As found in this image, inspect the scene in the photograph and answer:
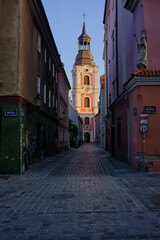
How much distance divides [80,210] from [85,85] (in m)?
72.8

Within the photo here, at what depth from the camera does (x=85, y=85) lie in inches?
3034

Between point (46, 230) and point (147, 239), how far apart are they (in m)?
1.69

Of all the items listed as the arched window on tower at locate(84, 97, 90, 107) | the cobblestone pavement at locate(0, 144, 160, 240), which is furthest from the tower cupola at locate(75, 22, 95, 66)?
the cobblestone pavement at locate(0, 144, 160, 240)

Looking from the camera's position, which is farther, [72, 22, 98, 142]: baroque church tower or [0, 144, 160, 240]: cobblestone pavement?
[72, 22, 98, 142]: baroque church tower

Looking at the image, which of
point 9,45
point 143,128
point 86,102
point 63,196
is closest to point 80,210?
point 63,196

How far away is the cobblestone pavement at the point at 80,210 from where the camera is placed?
4141mm

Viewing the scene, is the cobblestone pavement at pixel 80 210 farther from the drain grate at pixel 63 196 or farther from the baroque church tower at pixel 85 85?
the baroque church tower at pixel 85 85

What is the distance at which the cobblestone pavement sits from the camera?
13.6 ft

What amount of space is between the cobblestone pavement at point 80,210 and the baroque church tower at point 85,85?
6945 cm

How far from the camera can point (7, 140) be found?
10711mm

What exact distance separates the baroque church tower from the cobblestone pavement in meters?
69.5

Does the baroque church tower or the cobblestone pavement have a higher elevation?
the baroque church tower

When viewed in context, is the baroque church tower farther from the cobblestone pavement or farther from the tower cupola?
the cobblestone pavement

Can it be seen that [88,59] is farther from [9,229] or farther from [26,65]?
[9,229]
